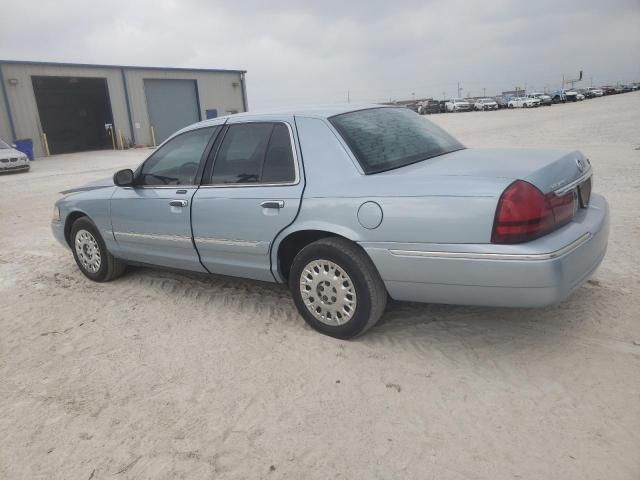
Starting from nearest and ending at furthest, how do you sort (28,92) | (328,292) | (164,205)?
(328,292) < (164,205) < (28,92)

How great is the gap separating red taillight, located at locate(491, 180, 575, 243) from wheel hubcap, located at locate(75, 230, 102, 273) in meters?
3.98

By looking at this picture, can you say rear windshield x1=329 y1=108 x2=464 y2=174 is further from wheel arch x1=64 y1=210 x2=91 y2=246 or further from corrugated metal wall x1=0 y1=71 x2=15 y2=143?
corrugated metal wall x1=0 y1=71 x2=15 y2=143

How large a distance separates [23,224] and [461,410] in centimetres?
831

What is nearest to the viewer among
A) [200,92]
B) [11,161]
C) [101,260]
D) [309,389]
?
[309,389]

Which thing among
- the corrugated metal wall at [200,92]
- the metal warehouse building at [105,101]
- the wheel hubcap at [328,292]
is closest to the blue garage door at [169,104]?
the metal warehouse building at [105,101]

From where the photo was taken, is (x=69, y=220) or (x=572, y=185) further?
(x=69, y=220)

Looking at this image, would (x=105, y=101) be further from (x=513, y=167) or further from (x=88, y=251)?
(x=513, y=167)

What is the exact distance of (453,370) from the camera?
3.15 metres

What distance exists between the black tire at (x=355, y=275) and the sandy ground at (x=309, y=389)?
6.6 inches

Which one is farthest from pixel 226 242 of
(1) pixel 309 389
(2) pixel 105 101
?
(2) pixel 105 101

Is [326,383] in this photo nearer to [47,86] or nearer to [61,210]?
[61,210]

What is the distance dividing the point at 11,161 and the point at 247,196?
55.4ft

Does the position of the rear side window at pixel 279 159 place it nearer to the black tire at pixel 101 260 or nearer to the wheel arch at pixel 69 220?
the black tire at pixel 101 260

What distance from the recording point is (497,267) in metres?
2.80
